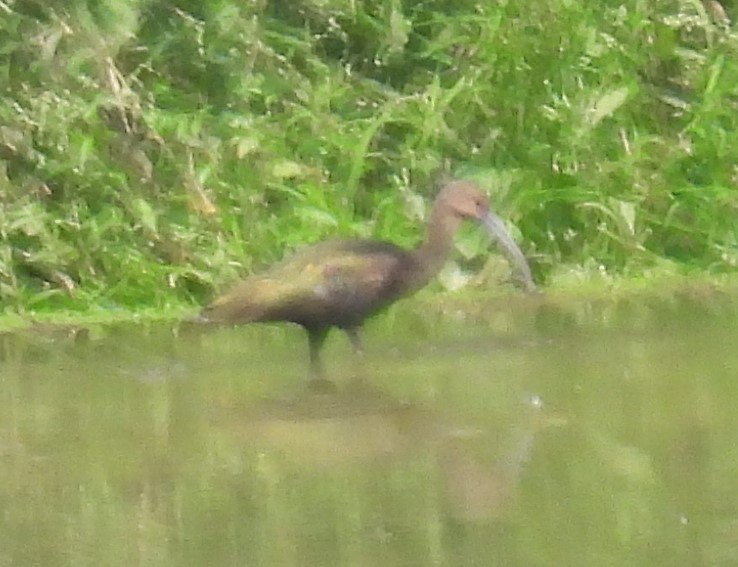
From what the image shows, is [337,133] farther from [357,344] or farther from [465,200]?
[357,344]

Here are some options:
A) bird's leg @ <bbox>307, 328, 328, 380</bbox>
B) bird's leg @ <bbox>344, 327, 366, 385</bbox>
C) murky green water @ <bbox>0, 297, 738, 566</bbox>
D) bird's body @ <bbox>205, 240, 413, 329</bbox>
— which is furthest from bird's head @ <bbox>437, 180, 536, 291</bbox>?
bird's leg @ <bbox>307, 328, 328, 380</bbox>

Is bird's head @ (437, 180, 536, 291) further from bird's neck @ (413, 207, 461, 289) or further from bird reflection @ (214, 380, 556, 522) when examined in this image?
bird reflection @ (214, 380, 556, 522)

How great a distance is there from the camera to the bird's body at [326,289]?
668 centimetres

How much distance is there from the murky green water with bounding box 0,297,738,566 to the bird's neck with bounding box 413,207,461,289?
225 mm

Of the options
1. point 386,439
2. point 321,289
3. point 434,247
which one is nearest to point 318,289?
point 321,289

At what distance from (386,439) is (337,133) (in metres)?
4.02

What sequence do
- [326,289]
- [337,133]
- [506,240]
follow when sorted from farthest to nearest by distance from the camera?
[337,133] → [506,240] → [326,289]

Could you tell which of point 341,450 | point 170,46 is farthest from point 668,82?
point 341,450

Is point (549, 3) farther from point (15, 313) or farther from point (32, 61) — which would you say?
point (15, 313)

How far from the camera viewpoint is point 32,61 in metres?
9.38

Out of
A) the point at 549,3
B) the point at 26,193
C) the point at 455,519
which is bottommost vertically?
the point at 26,193

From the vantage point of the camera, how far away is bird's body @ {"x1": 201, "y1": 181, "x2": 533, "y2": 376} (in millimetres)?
6676

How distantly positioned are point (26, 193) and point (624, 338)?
319cm

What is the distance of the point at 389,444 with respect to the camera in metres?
5.49
